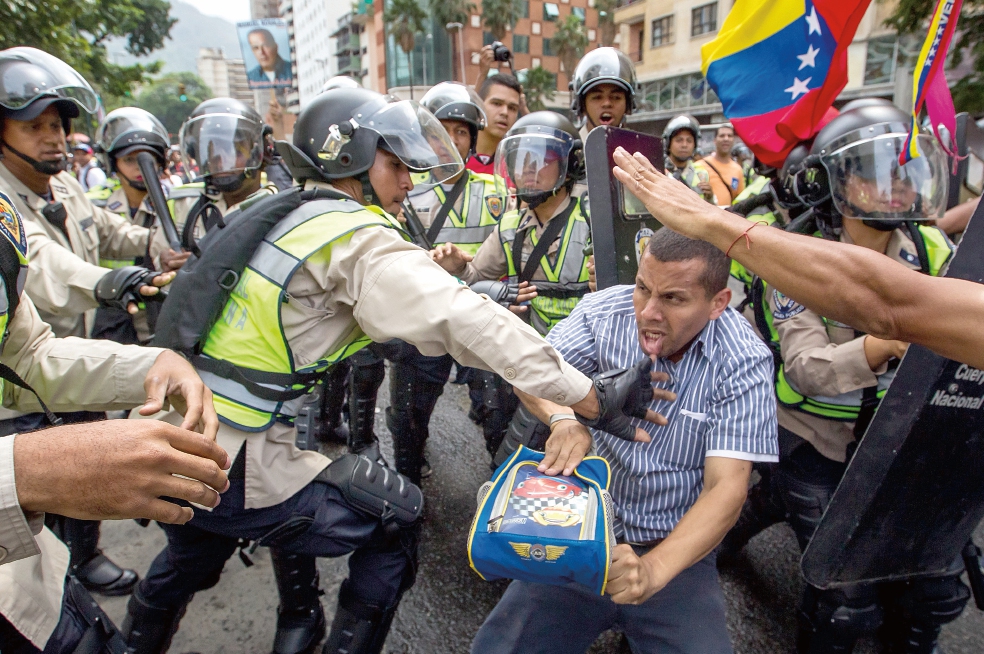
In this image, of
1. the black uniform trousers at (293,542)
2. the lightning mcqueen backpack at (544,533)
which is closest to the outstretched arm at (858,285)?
the lightning mcqueen backpack at (544,533)

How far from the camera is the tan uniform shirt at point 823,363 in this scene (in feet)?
6.82

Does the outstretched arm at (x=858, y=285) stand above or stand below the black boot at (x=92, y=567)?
above

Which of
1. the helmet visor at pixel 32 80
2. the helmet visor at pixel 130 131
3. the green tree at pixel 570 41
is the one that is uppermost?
the green tree at pixel 570 41

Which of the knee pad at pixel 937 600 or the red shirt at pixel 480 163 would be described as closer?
the knee pad at pixel 937 600

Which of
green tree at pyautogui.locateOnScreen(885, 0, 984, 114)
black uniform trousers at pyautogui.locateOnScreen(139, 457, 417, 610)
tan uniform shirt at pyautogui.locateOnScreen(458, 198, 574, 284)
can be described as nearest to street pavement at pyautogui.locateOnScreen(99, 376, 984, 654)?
black uniform trousers at pyautogui.locateOnScreen(139, 457, 417, 610)

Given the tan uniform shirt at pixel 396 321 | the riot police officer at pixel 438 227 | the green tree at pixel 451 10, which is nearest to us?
the tan uniform shirt at pixel 396 321

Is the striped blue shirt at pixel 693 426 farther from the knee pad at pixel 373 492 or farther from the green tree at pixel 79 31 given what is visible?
the green tree at pixel 79 31

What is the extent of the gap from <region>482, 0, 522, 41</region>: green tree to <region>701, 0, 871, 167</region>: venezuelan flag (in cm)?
4355

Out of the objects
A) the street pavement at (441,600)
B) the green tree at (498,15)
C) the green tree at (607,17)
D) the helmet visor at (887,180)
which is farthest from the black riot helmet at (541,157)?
the green tree at (607,17)

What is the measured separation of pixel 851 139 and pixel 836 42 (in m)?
0.90

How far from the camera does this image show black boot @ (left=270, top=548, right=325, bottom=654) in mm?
2238

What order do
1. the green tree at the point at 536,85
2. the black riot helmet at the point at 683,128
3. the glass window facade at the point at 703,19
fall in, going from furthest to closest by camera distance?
the green tree at the point at 536,85 → the glass window facade at the point at 703,19 → the black riot helmet at the point at 683,128

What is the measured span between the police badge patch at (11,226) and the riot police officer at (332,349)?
412 millimetres

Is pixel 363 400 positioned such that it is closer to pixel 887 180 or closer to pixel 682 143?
pixel 887 180
